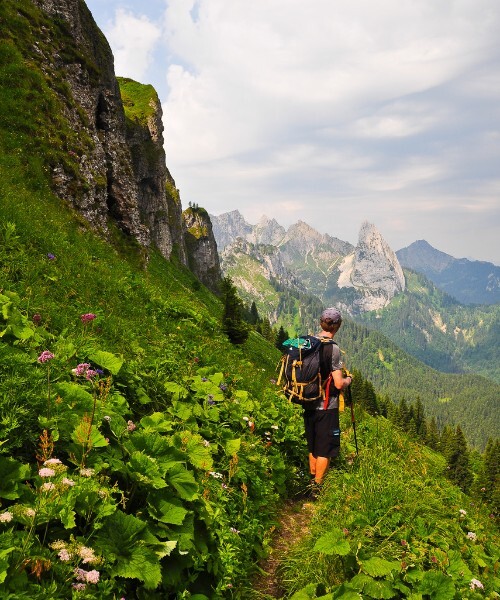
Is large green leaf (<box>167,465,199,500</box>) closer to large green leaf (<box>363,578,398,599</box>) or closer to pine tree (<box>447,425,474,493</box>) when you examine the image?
large green leaf (<box>363,578,398,599</box>)

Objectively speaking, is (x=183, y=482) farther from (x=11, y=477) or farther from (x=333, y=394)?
(x=333, y=394)

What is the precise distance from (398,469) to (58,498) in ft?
21.7

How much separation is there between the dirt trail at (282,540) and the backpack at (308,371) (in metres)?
1.86

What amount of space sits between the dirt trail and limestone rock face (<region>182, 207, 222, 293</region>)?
11041 cm

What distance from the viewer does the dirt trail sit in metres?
5.02

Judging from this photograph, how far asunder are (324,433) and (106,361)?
14.2 feet

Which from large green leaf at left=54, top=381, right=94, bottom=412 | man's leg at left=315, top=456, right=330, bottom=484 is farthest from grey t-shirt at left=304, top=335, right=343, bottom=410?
large green leaf at left=54, top=381, right=94, bottom=412

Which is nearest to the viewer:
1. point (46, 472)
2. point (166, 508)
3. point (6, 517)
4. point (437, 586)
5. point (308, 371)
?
point (6, 517)

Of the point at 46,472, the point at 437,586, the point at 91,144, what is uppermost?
the point at 91,144

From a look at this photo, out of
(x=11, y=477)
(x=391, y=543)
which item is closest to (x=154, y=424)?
(x=11, y=477)

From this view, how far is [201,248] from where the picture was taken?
123625 mm

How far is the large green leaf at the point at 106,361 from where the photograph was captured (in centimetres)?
572

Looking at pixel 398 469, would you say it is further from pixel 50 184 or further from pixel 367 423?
pixel 50 184

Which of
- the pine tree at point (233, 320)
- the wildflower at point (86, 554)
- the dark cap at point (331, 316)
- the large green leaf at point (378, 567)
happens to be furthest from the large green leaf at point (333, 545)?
the pine tree at point (233, 320)
